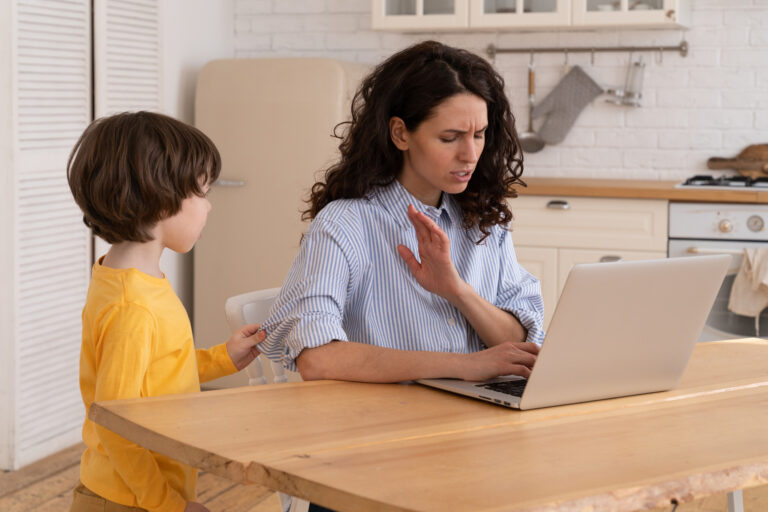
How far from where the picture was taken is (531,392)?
1.27 metres

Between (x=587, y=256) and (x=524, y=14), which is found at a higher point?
(x=524, y=14)

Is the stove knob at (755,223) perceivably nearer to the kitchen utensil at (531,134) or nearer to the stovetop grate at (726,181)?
the stovetop grate at (726,181)

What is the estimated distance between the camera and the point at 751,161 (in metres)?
3.92

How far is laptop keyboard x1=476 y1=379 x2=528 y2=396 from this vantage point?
136cm

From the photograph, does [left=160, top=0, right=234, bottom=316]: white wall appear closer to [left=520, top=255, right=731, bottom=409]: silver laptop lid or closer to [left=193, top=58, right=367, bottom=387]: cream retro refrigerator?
[left=193, top=58, right=367, bottom=387]: cream retro refrigerator

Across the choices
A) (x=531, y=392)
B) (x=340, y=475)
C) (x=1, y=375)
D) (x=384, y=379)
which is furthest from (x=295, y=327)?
(x=1, y=375)

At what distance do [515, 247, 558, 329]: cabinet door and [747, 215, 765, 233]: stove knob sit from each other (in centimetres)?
71

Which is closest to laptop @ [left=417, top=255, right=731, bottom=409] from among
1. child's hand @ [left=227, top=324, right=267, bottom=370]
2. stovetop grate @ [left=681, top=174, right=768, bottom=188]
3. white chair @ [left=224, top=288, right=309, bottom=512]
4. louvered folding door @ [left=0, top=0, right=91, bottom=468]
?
child's hand @ [left=227, top=324, right=267, bottom=370]

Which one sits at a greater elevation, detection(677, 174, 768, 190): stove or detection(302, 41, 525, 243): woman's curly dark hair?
detection(302, 41, 525, 243): woman's curly dark hair

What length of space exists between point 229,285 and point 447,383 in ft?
8.89

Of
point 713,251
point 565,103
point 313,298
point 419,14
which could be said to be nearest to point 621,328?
point 313,298

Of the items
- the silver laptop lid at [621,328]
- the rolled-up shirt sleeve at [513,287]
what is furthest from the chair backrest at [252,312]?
the silver laptop lid at [621,328]

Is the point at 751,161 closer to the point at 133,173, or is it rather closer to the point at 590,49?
the point at 590,49

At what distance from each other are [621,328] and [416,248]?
52 cm
